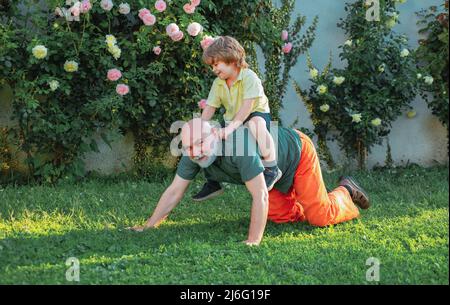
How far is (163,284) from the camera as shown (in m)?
3.48

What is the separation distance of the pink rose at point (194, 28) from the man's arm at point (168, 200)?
1707mm

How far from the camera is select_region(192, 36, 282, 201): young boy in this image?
426cm

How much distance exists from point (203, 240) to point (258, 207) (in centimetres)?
41

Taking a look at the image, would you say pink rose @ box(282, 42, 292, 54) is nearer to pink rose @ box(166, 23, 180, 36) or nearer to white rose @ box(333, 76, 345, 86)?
white rose @ box(333, 76, 345, 86)

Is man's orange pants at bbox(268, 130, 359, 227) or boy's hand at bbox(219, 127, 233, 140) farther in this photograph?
man's orange pants at bbox(268, 130, 359, 227)

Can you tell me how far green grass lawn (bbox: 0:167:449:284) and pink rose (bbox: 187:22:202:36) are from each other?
49.1 inches

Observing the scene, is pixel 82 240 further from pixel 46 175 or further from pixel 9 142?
pixel 9 142

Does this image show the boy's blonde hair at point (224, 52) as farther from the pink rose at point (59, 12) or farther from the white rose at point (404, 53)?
the white rose at point (404, 53)

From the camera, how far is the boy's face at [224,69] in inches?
169

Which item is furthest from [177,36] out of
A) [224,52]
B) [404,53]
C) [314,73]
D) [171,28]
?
[404,53]

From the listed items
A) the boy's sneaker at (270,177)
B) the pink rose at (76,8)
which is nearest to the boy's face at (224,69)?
the boy's sneaker at (270,177)

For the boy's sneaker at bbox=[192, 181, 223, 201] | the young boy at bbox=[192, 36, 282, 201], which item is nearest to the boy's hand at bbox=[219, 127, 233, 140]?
the young boy at bbox=[192, 36, 282, 201]

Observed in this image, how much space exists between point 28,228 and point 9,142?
1701 millimetres
